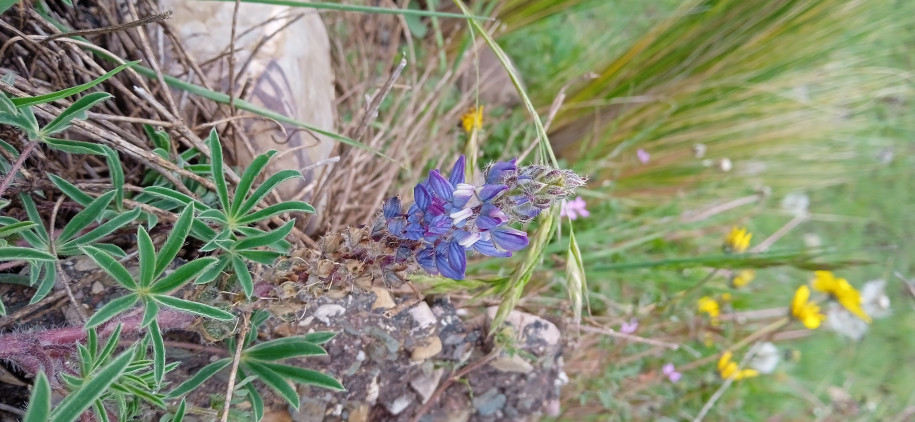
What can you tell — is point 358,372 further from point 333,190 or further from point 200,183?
point 200,183

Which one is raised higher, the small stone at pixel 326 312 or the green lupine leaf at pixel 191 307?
the green lupine leaf at pixel 191 307

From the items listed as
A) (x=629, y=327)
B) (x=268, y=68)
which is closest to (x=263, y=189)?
(x=268, y=68)

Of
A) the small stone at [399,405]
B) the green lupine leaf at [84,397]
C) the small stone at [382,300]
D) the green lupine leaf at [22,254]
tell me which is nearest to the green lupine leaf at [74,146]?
the green lupine leaf at [22,254]

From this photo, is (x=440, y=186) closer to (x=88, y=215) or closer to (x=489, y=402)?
(x=88, y=215)

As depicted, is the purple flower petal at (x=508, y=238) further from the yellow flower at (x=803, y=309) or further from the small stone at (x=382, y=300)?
the yellow flower at (x=803, y=309)

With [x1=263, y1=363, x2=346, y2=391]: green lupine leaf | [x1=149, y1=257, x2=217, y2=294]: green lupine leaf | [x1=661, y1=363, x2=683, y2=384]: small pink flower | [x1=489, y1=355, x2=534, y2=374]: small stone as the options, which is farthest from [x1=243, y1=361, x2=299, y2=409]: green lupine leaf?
[x1=661, y1=363, x2=683, y2=384]: small pink flower
